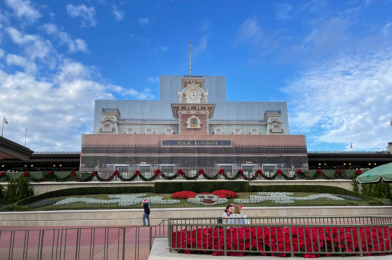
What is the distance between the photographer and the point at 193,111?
41344 mm

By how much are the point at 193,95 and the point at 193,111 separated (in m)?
2.76

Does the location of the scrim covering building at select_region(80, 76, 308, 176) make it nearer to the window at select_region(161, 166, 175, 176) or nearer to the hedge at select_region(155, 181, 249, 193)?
the window at select_region(161, 166, 175, 176)

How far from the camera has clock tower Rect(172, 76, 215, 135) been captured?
40531 mm

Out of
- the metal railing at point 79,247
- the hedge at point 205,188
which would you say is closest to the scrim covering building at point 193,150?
the hedge at point 205,188

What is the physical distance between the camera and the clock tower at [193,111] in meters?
40.5

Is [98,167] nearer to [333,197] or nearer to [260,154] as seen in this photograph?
[260,154]

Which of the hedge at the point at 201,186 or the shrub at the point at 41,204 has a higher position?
the hedge at the point at 201,186

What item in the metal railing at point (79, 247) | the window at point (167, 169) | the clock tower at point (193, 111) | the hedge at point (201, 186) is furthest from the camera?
the clock tower at point (193, 111)

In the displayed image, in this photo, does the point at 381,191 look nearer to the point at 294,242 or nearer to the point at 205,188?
the point at 205,188

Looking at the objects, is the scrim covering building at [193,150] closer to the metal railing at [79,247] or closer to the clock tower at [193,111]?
the clock tower at [193,111]

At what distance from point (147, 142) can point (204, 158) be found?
7618 millimetres

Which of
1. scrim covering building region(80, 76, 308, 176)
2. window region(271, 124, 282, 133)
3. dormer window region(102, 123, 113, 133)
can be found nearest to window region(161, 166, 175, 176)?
scrim covering building region(80, 76, 308, 176)

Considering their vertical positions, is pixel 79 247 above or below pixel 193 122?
below

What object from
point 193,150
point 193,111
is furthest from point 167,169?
point 193,111
